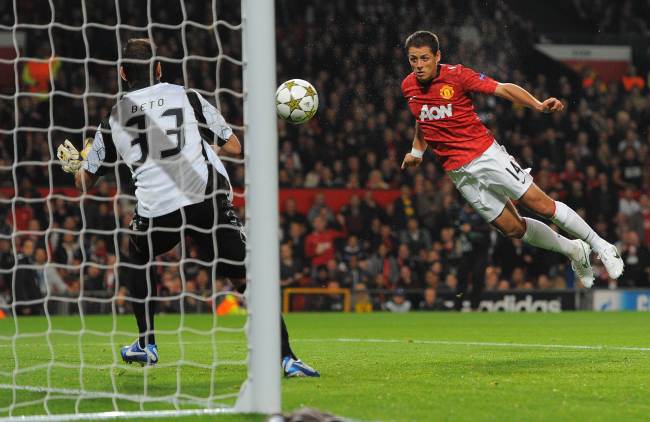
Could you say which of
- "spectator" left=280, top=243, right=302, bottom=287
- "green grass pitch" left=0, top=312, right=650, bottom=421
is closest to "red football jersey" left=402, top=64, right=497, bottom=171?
"green grass pitch" left=0, top=312, right=650, bottom=421

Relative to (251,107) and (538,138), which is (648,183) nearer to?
(538,138)

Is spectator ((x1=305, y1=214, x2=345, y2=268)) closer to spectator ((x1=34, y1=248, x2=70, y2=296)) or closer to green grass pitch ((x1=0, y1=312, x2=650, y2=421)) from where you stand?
spectator ((x1=34, y1=248, x2=70, y2=296))

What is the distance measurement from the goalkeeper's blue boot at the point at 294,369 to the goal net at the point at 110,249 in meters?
0.25

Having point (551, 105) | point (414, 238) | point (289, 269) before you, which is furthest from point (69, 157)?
point (414, 238)

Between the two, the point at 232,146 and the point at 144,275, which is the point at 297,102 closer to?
the point at 232,146

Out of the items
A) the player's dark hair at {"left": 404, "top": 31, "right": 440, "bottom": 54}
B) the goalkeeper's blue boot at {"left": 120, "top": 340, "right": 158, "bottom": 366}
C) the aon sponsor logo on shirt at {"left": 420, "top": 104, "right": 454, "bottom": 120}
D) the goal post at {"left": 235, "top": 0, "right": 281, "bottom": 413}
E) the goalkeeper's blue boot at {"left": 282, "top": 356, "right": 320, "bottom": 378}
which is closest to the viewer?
the goal post at {"left": 235, "top": 0, "right": 281, "bottom": 413}

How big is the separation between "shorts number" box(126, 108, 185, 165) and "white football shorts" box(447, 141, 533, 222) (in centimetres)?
275

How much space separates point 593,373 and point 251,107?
2875mm

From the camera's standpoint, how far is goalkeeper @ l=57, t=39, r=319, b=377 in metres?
6.73

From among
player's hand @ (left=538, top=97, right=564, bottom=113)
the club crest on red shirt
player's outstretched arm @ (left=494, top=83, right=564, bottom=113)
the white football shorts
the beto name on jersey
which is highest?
the club crest on red shirt

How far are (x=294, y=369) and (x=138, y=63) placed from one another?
2092 mm

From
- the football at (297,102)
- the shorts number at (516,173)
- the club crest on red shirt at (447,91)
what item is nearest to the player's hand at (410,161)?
the club crest on red shirt at (447,91)

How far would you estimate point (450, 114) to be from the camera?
859 cm

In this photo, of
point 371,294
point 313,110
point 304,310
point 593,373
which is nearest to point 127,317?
point 304,310
